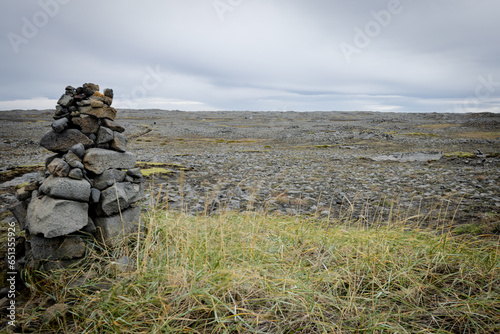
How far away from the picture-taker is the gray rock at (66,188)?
465 cm

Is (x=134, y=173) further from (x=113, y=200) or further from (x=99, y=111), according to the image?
(x=99, y=111)

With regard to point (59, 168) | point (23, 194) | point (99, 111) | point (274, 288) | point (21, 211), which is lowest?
point (274, 288)

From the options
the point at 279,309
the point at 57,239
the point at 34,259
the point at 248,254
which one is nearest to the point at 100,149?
the point at 57,239

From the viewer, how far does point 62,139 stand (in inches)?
206

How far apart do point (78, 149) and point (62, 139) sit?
0.44 meters

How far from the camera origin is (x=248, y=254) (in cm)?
509

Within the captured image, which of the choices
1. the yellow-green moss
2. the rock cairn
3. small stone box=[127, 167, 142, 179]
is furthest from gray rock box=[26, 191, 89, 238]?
the yellow-green moss

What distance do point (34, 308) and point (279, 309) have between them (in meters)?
3.57

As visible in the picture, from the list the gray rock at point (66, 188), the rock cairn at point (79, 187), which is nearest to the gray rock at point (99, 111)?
the rock cairn at point (79, 187)

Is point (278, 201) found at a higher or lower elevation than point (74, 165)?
lower

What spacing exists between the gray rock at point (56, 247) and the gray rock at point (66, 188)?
2.33ft

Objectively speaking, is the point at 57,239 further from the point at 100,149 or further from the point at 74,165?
the point at 100,149

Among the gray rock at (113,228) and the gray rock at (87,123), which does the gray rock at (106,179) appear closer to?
the gray rock at (113,228)

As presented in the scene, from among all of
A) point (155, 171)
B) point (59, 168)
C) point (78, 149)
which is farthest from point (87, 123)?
point (155, 171)
